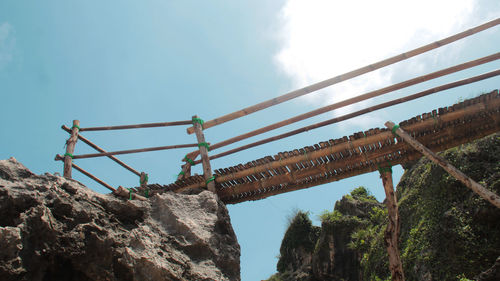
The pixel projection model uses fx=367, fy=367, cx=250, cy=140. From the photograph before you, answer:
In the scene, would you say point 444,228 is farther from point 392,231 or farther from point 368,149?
point 368,149

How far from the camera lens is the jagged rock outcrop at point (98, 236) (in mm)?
2619

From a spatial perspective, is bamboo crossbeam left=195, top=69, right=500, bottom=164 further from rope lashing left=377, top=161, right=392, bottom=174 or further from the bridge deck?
rope lashing left=377, top=161, right=392, bottom=174

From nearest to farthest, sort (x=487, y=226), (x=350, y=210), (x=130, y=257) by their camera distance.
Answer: (x=130, y=257) → (x=487, y=226) → (x=350, y=210)

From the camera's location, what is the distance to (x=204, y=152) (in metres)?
4.92

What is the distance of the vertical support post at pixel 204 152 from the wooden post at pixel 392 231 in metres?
2.07

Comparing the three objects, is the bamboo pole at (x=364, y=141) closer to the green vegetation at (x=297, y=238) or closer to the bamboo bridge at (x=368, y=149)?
the bamboo bridge at (x=368, y=149)

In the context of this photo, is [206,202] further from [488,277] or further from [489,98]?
[488,277]

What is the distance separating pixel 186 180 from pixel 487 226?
525cm

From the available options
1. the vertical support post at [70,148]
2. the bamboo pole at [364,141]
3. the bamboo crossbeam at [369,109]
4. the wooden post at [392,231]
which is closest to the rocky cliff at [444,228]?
the wooden post at [392,231]

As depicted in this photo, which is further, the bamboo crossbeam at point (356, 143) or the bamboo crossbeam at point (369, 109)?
the bamboo crossbeam at point (369, 109)

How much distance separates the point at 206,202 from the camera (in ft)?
13.5

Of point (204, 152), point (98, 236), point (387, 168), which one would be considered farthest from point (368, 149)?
point (98, 236)

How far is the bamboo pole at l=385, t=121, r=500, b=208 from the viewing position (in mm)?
3404

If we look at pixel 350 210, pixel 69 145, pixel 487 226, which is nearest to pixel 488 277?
pixel 487 226
